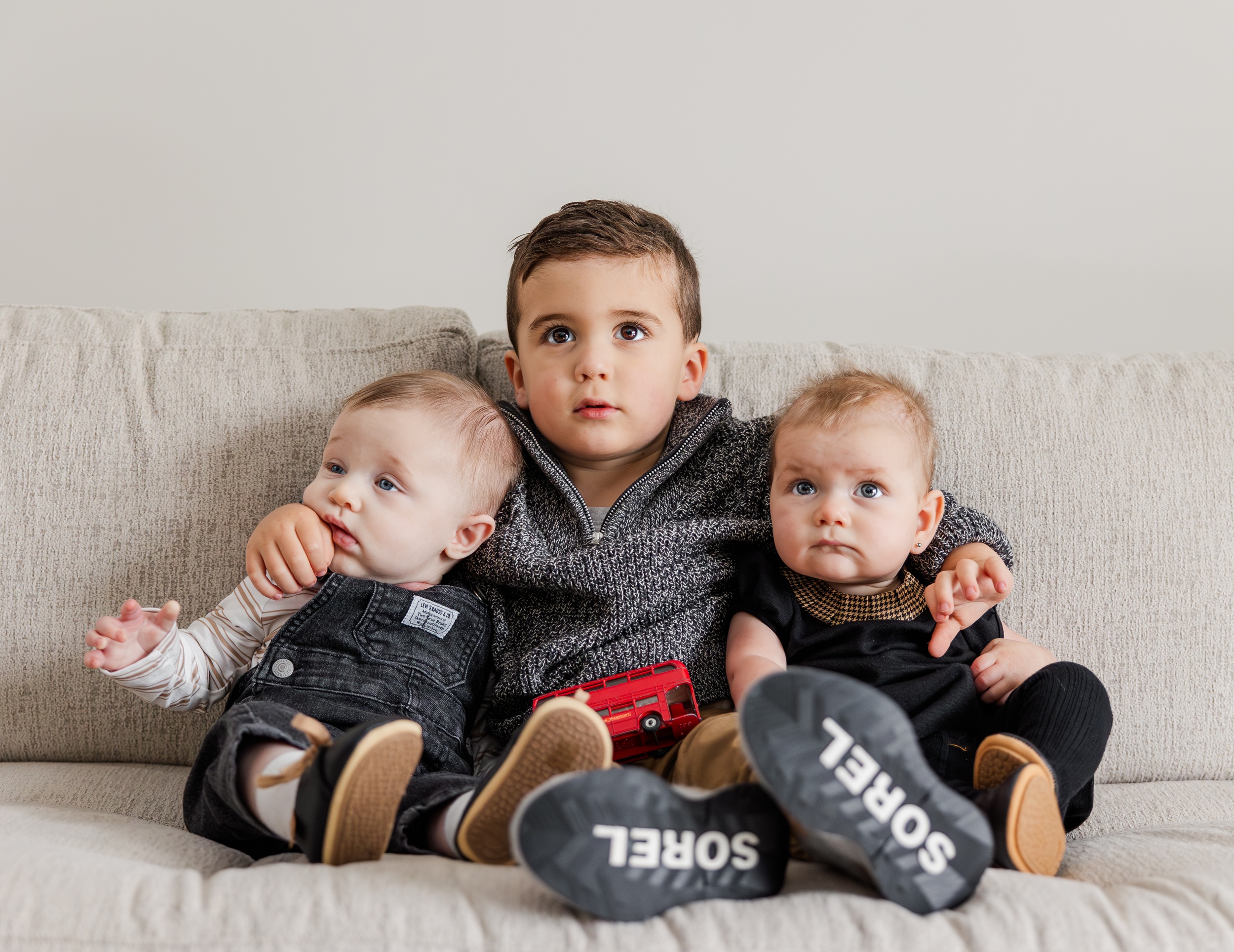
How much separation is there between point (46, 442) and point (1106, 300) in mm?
1894

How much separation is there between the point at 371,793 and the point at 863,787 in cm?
40

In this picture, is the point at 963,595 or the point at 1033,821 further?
the point at 963,595

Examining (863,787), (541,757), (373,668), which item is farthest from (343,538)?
(863,787)

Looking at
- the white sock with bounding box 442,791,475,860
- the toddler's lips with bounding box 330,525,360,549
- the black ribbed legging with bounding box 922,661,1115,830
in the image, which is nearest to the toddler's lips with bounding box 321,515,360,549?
the toddler's lips with bounding box 330,525,360,549

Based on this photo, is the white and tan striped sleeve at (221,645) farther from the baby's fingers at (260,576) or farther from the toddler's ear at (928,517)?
the toddler's ear at (928,517)

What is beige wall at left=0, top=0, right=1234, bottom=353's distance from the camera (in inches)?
71.7

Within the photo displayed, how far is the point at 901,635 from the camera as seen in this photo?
3.72 ft

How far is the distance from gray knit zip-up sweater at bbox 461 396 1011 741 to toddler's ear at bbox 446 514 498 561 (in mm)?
12

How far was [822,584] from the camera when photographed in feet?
3.91

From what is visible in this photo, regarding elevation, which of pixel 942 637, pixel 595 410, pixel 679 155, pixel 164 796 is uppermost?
pixel 679 155

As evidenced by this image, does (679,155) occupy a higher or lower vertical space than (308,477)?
higher

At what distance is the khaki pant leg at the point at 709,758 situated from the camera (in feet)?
3.10

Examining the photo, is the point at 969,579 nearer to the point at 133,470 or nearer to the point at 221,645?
the point at 221,645

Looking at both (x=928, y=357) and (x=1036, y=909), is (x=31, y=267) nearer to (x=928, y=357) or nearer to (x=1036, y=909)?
(x=928, y=357)
